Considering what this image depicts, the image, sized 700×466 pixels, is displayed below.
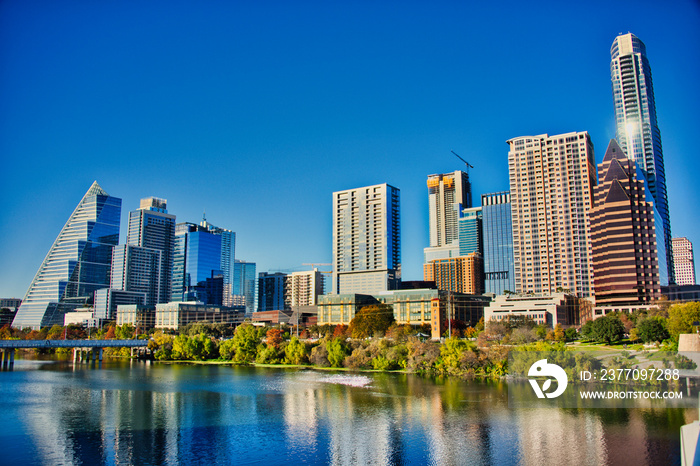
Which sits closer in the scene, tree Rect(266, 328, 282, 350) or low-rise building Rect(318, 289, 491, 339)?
tree Rect(266, 328, 282, 350)

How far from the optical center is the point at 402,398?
6762 centimetres

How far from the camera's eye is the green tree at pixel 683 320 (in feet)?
278

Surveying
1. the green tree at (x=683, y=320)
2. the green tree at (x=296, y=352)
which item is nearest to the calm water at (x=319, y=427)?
the green tree at (x=683, y=320)

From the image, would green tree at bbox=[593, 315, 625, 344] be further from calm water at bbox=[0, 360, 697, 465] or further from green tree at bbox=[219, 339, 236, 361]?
green tree at bbox=[219, 339, 236, 361]

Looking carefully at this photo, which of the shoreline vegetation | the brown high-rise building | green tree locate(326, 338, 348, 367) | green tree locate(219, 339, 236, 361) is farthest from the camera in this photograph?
the brown high-rise building

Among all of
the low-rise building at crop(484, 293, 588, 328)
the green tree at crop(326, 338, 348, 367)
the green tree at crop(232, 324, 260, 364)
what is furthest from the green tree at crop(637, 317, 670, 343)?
the green tree at crop(232, 324, 260, 364)

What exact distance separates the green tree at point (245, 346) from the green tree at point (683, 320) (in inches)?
3301

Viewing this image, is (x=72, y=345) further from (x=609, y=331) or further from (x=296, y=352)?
(x=609, y=331)

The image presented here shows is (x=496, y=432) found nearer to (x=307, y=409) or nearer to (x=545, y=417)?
(x=545, y=417)

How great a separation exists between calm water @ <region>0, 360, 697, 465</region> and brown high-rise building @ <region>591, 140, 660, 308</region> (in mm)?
79868

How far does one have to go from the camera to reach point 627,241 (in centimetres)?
13975

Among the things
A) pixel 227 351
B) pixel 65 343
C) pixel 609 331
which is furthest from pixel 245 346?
pixel 609 331

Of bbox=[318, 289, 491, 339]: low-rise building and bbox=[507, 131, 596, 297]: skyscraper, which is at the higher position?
bbox=[507, 131, 596, 297]: skyscraper

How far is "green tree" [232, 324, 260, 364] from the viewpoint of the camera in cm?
12706
